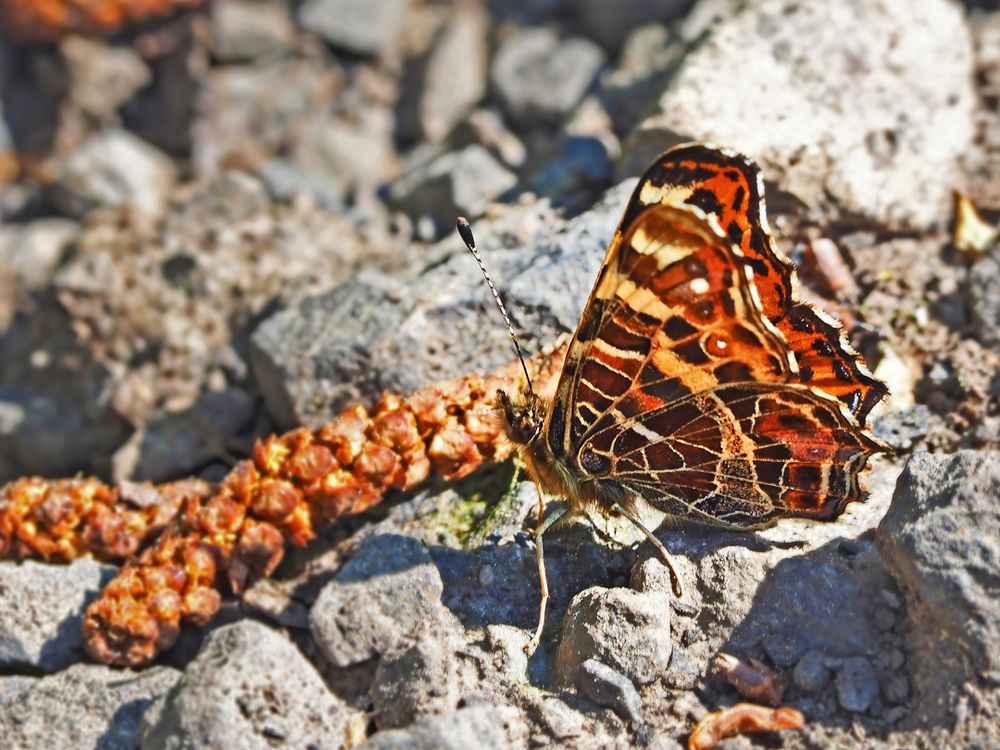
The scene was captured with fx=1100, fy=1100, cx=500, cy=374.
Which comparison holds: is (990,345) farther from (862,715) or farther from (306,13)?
(306,13)

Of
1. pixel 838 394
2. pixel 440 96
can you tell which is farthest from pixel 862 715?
pixel 440 96

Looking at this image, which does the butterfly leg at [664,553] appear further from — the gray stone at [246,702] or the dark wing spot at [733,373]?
the gray stone at [246,702]

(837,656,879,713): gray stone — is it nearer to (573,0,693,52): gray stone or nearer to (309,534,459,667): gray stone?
(309,534,459,667): gray stone

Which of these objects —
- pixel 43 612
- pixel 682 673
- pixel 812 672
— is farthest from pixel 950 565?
pixel 43 612

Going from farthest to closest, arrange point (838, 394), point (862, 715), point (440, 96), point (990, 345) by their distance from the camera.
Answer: point (440, 96)
point (990, 345)
point (838, 394)
point (862, 715)

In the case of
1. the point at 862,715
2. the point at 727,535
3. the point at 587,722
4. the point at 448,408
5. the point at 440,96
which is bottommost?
the point at 862,715

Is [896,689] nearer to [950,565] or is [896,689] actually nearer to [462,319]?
[950,565]

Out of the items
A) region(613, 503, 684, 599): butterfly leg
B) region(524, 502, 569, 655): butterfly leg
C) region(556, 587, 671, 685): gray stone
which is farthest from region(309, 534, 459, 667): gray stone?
region(613, 503, 684, 599): butterfly leg
